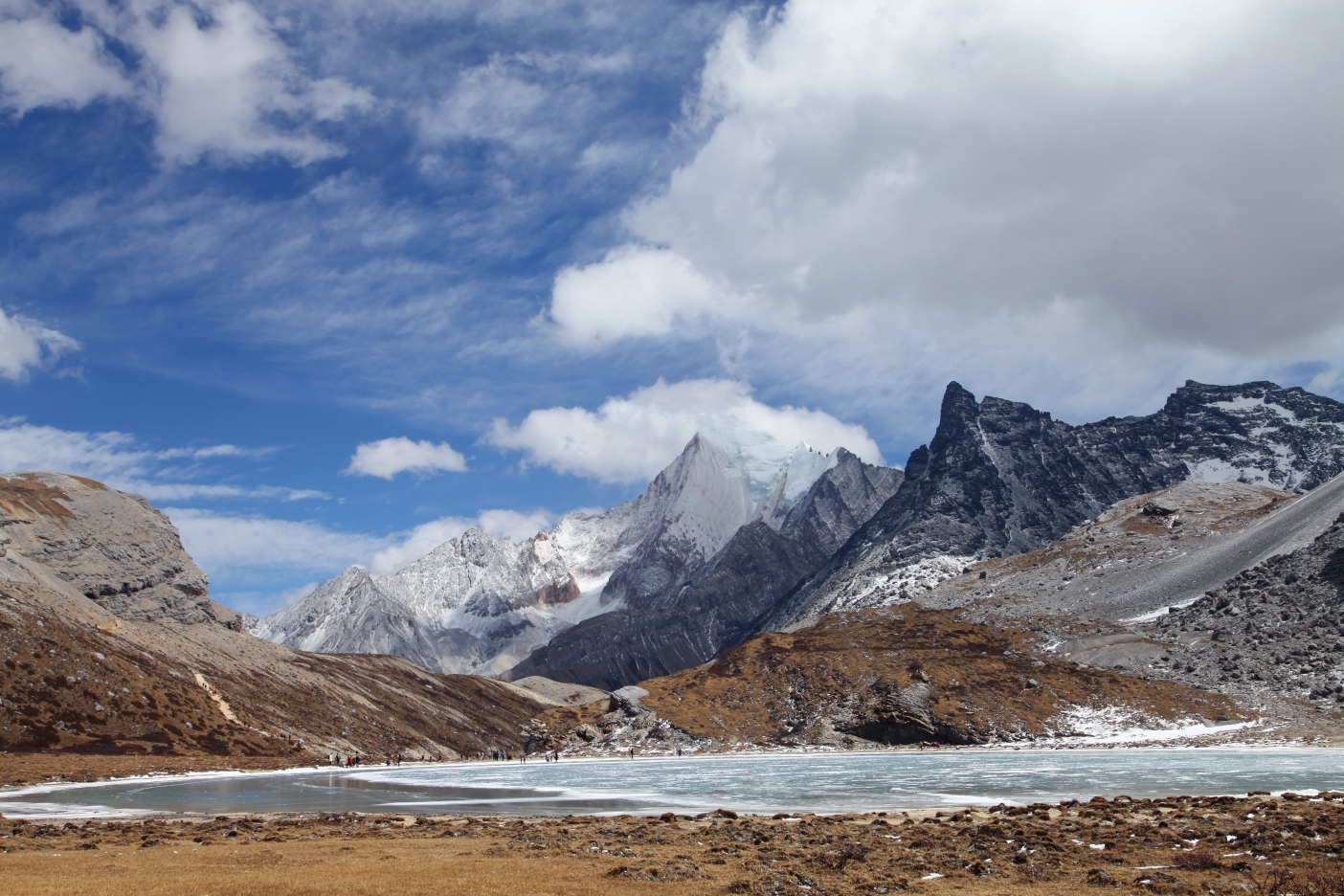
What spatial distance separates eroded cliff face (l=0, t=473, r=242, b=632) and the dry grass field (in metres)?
127

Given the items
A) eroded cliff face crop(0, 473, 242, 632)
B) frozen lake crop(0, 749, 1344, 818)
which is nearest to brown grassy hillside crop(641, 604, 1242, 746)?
frozen lake crop(0, 749, 1344, 818)

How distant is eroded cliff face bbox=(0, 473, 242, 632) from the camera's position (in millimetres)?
154625

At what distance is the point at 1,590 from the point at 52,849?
370ft

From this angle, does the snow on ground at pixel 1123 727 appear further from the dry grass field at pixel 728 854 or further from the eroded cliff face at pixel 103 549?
the eroded cliff face at pixel 103 549

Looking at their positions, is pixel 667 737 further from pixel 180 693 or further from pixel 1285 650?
pixel 1285 650

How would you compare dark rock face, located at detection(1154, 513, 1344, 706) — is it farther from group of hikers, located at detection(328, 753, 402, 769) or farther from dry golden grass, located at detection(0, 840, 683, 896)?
dry golden grass, located at detection(0, 840, 683, 896)

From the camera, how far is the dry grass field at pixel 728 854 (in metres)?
24.2

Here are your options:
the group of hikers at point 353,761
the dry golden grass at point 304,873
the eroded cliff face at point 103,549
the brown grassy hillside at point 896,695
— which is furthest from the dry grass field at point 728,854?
the eroded cliff face at point 103,549

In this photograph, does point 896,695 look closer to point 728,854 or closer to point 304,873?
point 728,854

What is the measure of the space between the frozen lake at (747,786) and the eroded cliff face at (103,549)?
277 feet

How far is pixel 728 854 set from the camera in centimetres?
3098

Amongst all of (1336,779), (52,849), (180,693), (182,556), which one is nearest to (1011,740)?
(1336,779)

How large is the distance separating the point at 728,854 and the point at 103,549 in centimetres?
17245

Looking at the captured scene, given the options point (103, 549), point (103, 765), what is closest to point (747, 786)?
point (103, 765)
